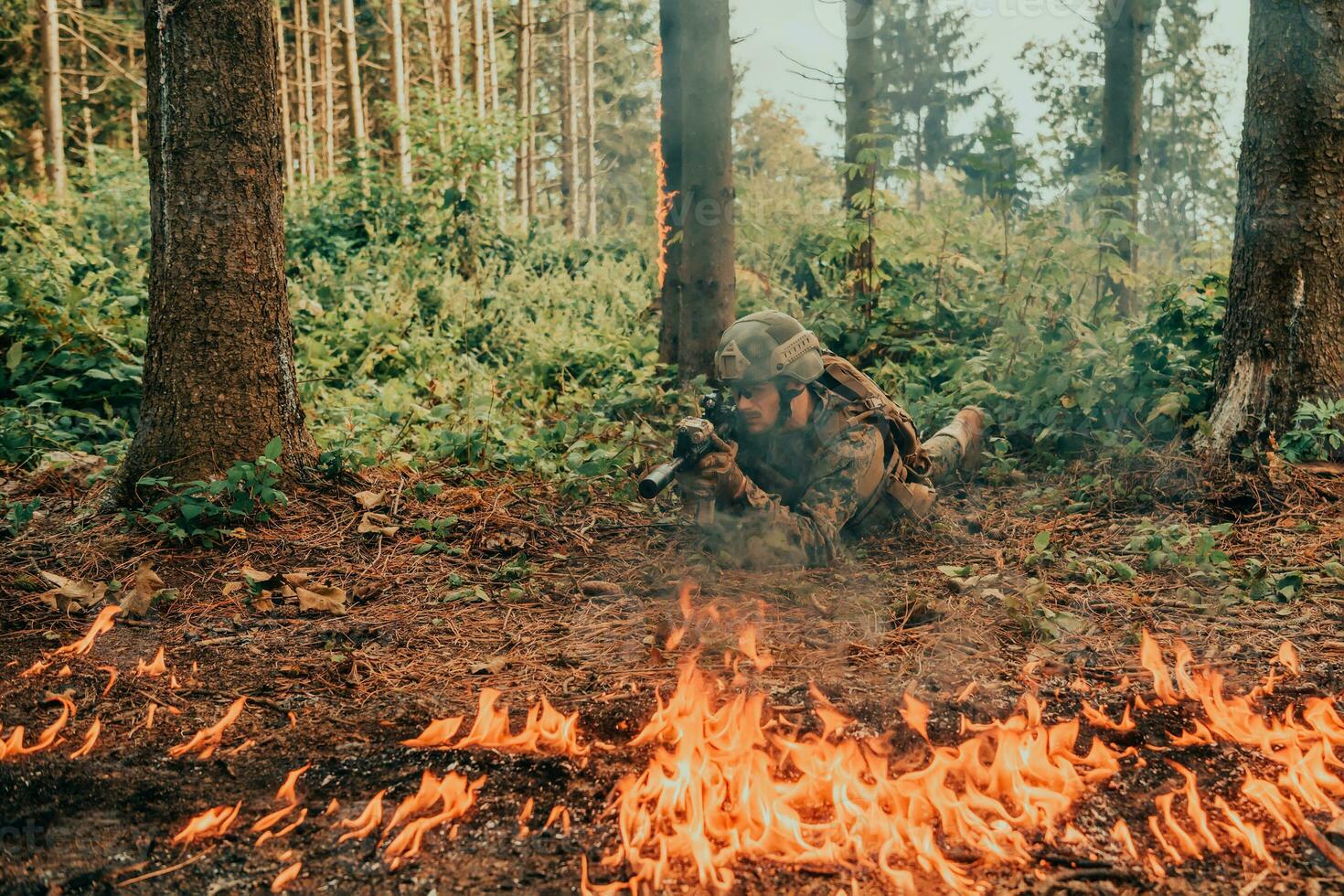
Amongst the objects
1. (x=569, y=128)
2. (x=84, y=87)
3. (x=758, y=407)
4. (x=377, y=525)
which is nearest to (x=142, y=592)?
(x=377, y=525)

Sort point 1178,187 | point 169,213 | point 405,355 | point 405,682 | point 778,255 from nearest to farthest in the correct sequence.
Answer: point 405,682 → point 169,213 → point 405,355 → point 778,255 → point 1178,187

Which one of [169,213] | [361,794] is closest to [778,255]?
[169,213]

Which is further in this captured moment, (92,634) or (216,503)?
(216,503)

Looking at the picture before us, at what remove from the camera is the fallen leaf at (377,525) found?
5152mm

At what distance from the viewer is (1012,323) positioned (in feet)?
25.4

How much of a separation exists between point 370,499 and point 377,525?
0.24 m

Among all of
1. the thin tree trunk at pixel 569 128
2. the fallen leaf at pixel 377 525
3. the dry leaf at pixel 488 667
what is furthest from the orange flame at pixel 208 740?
the thin tree trunk at pixel 569 128

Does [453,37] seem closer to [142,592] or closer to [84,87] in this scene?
[84,87]

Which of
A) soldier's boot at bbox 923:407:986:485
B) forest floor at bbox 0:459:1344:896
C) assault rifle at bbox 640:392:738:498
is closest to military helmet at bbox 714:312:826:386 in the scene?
assault rifle at bbox 640:392:738:498

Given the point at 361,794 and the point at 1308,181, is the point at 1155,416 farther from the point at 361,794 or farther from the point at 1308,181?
the point at 361,794

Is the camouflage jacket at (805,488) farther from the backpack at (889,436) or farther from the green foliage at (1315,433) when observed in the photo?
the green foliage at (1315,433)

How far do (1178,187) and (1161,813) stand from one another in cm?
4495

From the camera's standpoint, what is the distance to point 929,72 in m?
42.1

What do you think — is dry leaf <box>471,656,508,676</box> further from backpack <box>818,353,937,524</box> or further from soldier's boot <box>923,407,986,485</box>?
soldier's boot <box>923,407,986,485</box>
